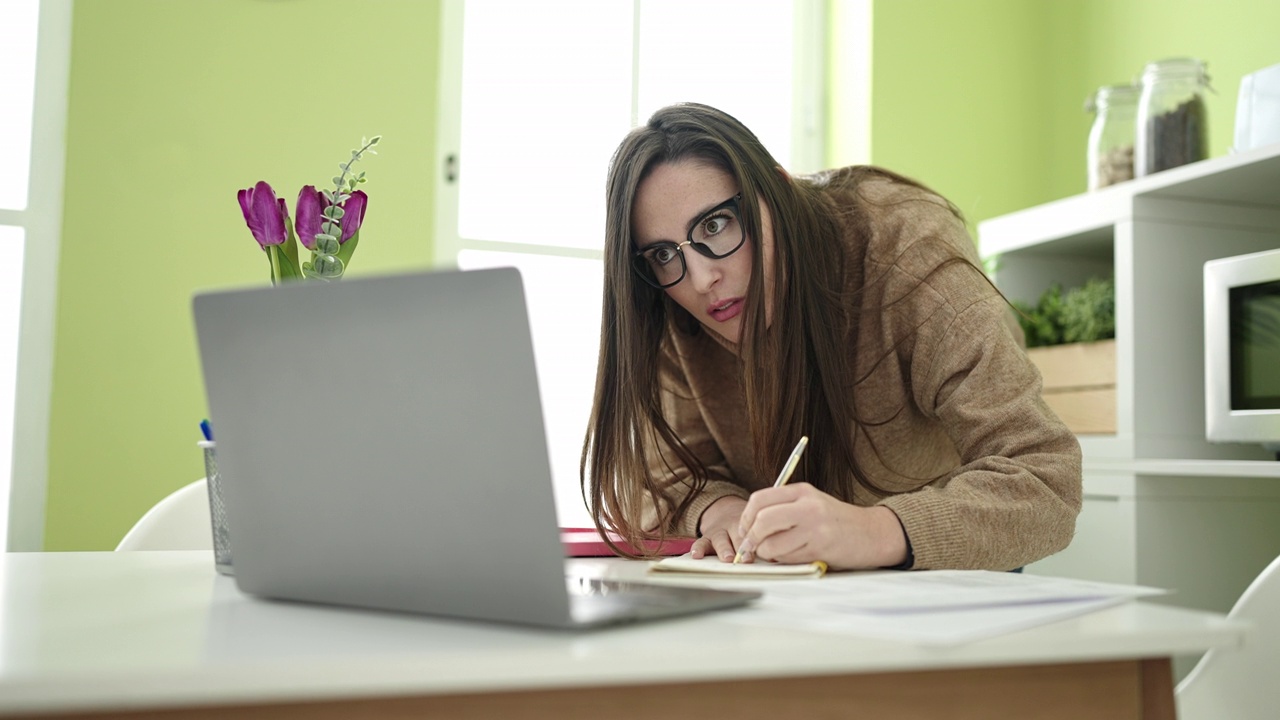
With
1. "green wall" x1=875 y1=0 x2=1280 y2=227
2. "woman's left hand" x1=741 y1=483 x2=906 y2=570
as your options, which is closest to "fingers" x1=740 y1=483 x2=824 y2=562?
"woman's left hand" x1=741 y1=483 x2=906 y2=570

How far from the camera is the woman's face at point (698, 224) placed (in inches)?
50.9

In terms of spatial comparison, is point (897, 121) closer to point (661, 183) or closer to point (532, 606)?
point (661, 183)


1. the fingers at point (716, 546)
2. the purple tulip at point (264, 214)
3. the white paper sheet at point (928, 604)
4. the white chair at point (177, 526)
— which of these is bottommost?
the white chair at point (177, 526)

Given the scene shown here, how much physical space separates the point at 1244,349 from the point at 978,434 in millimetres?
1177

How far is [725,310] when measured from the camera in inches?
52.6

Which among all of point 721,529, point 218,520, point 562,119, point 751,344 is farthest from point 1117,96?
point 218,520

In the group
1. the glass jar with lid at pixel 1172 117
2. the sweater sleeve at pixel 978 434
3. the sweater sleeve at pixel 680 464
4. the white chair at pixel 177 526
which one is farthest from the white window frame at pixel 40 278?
the glass jar with lid at pixel 1172 117

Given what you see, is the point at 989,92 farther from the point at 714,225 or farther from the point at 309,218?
the point at 309,218

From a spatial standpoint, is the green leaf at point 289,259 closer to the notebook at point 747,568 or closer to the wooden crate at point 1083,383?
the notebook at point 747,568

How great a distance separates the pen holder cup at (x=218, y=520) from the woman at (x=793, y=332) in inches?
17.1

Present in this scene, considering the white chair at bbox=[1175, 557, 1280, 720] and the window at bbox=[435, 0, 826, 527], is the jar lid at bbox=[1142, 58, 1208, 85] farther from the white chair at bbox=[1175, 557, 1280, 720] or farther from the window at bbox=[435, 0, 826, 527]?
the white chair at bbox=[1175, 557, 1280, 720]

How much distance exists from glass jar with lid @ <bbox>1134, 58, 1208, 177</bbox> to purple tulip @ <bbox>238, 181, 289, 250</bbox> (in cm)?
197

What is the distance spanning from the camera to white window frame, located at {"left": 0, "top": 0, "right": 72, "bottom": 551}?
97.1 inches

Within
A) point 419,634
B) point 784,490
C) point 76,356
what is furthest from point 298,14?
point 419,634
